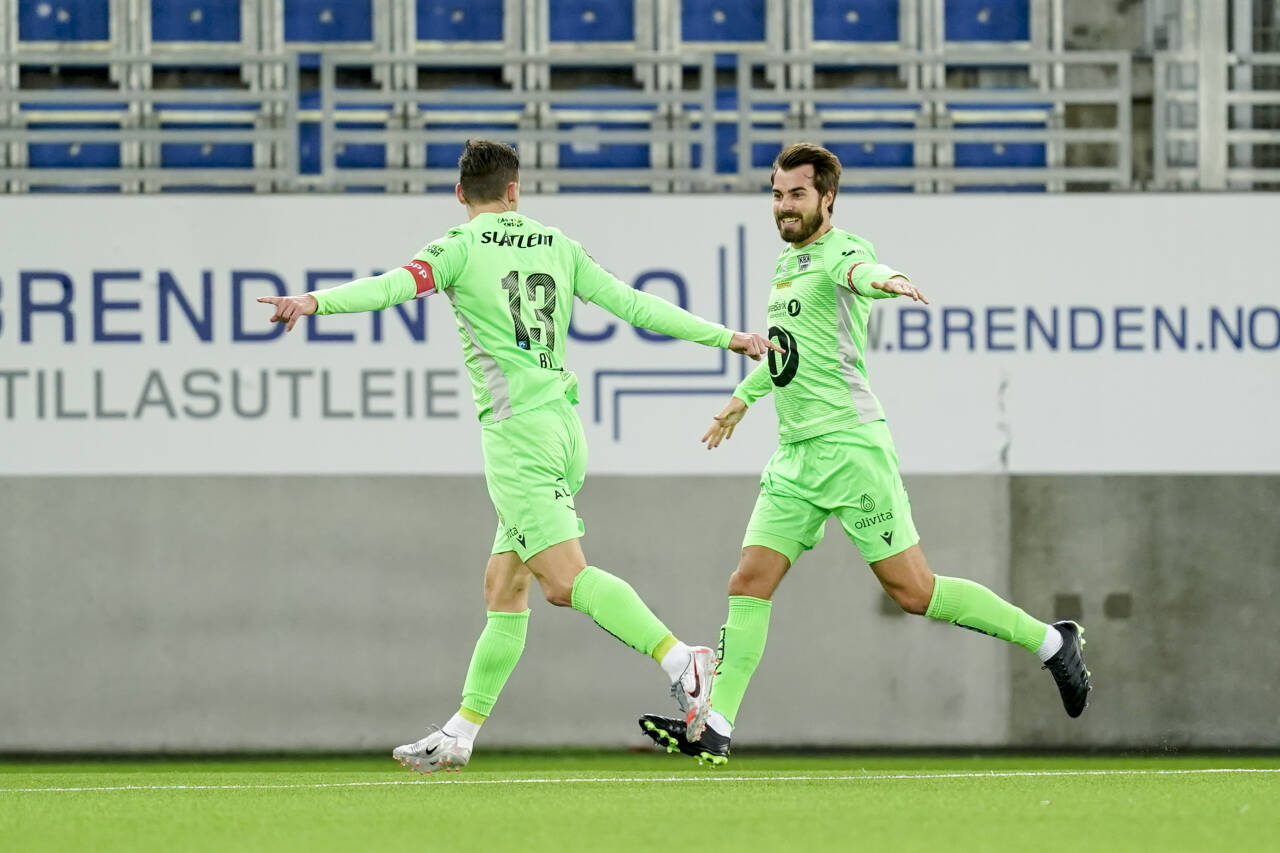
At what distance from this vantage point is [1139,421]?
8578 millimetres

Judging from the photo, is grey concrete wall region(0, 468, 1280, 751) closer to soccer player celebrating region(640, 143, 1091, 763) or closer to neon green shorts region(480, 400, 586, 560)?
soccer player celebrating region(640, 143, 1091, 763)

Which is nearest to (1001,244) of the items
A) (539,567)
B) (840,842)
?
(539,567)

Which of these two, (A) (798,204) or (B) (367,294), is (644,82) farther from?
(B) (367,294)

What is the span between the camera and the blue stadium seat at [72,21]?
11.2 metres

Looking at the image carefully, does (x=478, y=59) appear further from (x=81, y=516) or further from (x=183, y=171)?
(x=81, y=516)

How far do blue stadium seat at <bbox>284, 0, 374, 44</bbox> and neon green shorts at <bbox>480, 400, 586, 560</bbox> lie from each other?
267 inches

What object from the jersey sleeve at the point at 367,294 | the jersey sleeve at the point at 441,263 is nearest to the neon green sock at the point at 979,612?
the jersey sleeve at the point at 441,263

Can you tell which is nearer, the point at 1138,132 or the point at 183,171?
the point at 183,171

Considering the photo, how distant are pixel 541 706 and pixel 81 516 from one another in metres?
2.31

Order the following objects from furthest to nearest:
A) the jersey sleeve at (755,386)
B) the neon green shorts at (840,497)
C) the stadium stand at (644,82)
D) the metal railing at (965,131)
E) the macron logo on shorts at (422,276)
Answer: the stadium stand at (644,82)
the metal railing at (965,131)
the jersey sleeve at (755,386)
the neon green shorts at (840,497)
the macron logo on shorts at (422,276)

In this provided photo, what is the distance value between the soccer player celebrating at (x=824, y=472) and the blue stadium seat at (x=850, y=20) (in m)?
6.12

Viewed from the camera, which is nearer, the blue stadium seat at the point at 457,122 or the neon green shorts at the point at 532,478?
the neon green shorts at the point at 532,478

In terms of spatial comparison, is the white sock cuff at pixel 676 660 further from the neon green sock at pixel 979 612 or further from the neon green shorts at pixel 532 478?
the neon green sock at pixel 979 612

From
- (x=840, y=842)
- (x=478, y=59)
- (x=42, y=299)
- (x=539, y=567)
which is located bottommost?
(x=840, y=842)
